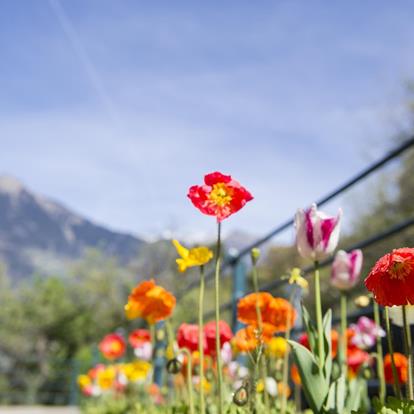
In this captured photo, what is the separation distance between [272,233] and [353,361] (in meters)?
1.13

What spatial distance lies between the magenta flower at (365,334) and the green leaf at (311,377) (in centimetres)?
94

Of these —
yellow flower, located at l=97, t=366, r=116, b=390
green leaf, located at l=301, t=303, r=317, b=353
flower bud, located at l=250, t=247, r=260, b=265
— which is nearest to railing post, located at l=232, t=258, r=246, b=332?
yellow flower, located at l=97, t=366, r=116, b=390

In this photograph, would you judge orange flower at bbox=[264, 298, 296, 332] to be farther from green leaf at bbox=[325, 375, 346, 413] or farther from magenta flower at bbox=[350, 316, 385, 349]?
magenta flower at bbox=[350, 316, 385, 349]

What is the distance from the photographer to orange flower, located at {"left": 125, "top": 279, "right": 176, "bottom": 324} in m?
1.50

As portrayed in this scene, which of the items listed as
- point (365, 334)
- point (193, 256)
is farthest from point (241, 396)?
point (365, 334)

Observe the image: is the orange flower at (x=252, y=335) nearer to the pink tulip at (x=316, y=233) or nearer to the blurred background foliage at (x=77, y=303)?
the pink tulip at (x=316, y=233)

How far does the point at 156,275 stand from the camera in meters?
24.5

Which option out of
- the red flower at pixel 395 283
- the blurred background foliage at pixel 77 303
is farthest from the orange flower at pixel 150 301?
the blurred background foliage at pixel 77 303

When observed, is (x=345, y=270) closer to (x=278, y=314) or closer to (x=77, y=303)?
(x=278, y=314)

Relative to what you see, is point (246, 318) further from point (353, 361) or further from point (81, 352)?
point (81, 352)

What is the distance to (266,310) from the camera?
1451 mm

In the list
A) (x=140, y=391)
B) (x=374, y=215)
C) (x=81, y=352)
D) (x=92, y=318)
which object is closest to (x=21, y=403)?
(x=81, y=352)

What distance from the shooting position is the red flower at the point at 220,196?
107cm

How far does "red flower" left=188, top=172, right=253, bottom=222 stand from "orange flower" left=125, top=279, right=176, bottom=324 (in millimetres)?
479
